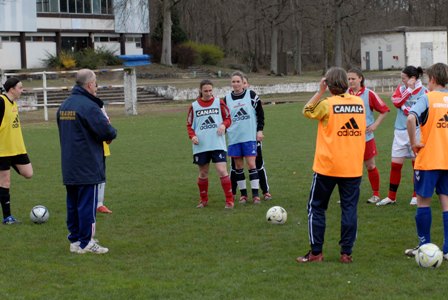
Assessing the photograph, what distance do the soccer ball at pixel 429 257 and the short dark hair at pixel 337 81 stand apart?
1757mm

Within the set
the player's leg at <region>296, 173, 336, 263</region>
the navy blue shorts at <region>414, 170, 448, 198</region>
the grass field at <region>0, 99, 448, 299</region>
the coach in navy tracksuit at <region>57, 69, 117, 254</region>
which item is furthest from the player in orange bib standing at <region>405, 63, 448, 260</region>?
the coach in navy tracksuit at <region>57, 69, 117, 254</region>

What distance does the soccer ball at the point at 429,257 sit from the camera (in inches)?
285

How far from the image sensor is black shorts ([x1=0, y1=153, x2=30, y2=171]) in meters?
10.2

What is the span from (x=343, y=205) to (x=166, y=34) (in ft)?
166

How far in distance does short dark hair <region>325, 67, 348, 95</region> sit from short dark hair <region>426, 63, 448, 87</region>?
36.3 inches

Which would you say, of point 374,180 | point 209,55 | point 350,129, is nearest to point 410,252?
point 350,129

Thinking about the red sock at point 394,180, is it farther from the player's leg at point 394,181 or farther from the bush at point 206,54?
the bush at point 206,54

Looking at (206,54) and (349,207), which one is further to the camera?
(206,54)

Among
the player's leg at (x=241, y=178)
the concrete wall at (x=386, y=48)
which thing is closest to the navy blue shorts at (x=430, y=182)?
the player's leg at (x=241, y=178)

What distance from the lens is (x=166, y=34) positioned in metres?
56.9

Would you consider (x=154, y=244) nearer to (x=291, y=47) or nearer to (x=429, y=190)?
(x=429, y=190)

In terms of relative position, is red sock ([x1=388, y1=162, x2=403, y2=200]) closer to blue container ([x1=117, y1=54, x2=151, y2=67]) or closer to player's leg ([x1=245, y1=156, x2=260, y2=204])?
player's leg ([x1=245, y1=156, x2=260, y2=204])

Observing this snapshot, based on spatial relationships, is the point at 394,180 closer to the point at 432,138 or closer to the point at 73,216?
the point at 432,138

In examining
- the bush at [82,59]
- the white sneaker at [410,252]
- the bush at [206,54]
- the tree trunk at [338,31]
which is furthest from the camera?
the bush at [206,54]
